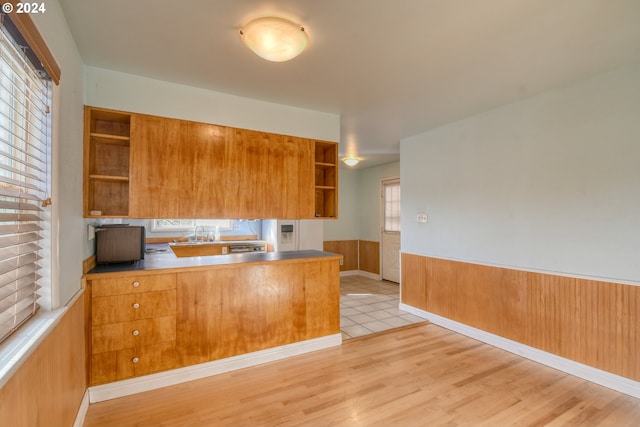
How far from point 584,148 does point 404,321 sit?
2.68 metres

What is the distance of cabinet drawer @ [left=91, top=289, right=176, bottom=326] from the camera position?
87.7 inches

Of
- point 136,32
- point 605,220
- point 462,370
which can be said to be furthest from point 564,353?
point 136,32

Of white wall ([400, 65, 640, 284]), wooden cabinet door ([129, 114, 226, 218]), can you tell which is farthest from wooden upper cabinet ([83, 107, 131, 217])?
white wall ([400, 65, 640, 284])

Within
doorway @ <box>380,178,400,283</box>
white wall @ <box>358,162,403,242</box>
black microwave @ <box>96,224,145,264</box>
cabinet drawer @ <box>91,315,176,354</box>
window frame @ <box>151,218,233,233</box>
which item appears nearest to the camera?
cabinet drawer @ <box>91,315,176,354</box>

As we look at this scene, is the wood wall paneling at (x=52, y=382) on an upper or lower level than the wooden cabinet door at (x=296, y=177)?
lower

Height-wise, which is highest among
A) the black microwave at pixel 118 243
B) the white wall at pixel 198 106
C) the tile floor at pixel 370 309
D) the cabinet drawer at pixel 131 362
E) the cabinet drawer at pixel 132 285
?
the white wall at pixel 198 106

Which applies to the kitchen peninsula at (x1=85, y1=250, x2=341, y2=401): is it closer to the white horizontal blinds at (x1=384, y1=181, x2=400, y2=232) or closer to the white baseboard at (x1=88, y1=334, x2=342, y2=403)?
the white baseboard at (x1=88, y1=334, x2=342, y2=403)

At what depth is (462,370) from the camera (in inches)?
106

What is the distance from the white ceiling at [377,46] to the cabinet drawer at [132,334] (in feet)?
6.74

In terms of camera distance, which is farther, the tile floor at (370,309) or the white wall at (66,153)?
the tile floor at (370,309)

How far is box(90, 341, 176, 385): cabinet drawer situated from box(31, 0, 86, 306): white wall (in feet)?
2.15

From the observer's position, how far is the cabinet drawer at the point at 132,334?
2.22 m

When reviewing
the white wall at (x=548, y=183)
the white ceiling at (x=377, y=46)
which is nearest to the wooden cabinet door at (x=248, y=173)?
the white ceiling at (x=377, y=46)

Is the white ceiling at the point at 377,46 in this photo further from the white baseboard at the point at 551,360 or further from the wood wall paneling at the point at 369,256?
the wood wall paneling at the point at 369,256
